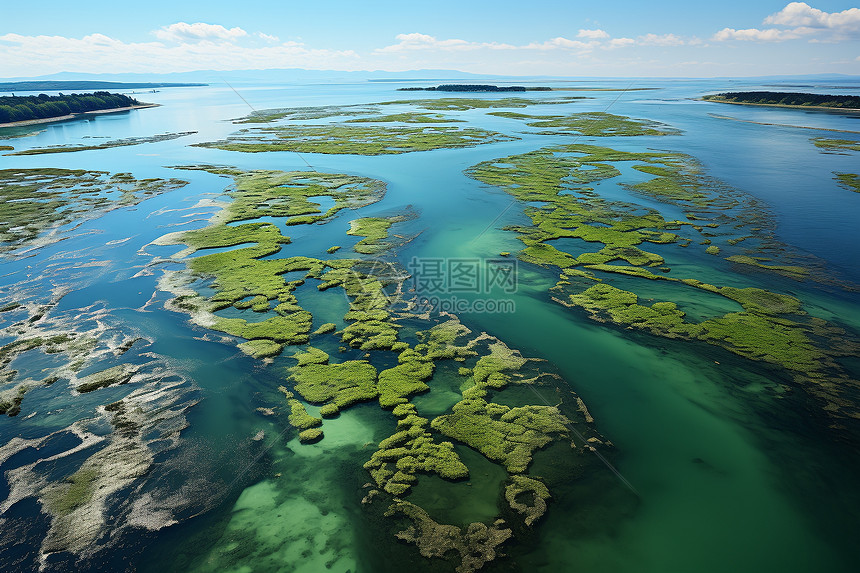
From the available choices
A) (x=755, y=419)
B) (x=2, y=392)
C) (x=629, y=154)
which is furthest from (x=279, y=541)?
(x=629, y=154)

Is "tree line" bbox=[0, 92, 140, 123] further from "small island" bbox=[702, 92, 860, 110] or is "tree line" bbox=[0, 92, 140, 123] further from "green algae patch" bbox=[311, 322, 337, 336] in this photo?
"small island" bbox=[702, 92, 860, 110]

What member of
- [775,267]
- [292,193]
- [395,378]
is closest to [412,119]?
[292,193]

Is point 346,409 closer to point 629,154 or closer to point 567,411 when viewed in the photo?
point 567,411

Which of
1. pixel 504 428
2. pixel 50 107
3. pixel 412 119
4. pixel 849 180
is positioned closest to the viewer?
pixel 504 428

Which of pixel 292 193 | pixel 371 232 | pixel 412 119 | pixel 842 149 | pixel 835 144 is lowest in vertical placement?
pixel 371 232

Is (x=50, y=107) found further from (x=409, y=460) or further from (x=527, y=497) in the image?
(x=527, y=497)

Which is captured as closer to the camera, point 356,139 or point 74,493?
point 74,493

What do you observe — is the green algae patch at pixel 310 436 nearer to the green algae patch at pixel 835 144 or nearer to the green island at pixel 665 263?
the green island at pixel 665 263
